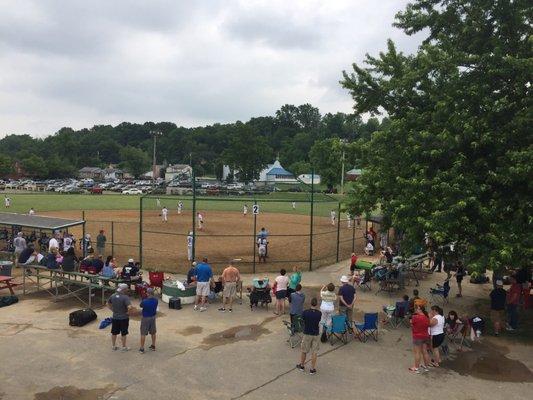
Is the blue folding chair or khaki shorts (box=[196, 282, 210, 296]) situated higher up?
khaki shorts (box=[196, 282, 210, 296])

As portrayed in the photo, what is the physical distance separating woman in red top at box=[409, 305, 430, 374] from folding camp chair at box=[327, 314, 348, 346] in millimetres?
2107

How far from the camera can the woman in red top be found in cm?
1058

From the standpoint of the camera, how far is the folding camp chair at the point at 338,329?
40.3ft

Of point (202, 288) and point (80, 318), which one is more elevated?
point (202, 288)

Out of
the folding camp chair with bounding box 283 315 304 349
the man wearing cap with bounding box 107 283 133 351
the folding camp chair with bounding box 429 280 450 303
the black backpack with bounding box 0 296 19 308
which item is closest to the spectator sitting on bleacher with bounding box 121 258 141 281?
the black backpack with bounding box 0 296 19 308

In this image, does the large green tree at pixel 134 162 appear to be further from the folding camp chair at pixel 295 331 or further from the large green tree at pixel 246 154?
the folding camp chair at pixel 295 331

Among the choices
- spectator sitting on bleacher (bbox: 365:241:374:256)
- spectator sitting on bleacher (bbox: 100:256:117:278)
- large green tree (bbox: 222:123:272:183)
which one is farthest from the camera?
large green tree (bbox: 222:123:272:183)

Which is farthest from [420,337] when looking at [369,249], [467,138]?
[369,249]

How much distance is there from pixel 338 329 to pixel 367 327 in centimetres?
91

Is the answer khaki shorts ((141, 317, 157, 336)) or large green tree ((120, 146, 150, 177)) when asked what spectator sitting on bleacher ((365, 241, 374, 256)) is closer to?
khaki shorts ((141, 317, 157, 336))

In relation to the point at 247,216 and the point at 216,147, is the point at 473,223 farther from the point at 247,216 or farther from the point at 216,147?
the point at 216,147

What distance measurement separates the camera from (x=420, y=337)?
1060 cm

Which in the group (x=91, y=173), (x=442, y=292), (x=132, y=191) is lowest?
(x=442, y=292)

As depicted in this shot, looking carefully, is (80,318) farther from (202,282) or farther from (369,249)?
(369,249)
